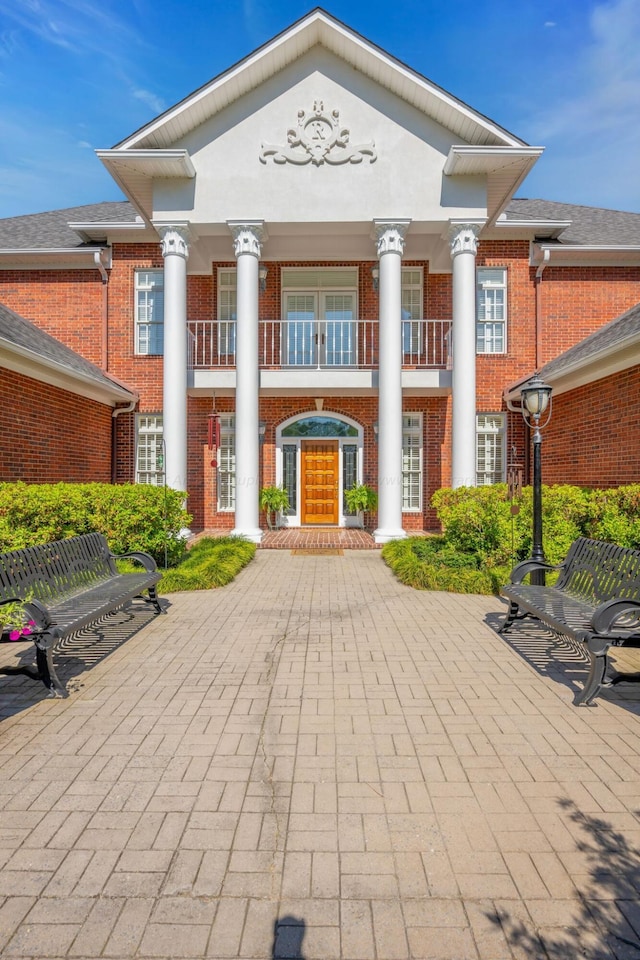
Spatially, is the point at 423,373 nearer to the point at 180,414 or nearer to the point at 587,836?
the point at 180,414

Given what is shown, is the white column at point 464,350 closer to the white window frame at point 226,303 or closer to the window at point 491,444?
the window at point 491,444

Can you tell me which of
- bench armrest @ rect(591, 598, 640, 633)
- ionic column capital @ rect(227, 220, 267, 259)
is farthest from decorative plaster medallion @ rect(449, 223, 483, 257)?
bench armrest @ rect(591, 598, 640, 633)

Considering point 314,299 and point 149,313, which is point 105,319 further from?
point 314,299

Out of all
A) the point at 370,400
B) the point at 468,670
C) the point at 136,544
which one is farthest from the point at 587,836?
the point at 370,400

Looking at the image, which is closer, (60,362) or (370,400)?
(60,362)

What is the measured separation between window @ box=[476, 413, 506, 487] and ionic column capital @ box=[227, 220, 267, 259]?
723cm

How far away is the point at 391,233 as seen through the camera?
12.0 metres

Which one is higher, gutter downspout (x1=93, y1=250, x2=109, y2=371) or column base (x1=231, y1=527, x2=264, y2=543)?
gutter downspout (x1=93, y1=250, x2=109, y2=371)

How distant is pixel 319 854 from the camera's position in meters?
2.44

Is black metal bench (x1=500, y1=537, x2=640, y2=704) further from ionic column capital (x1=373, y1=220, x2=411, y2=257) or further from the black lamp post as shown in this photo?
ionic column capital (x1=373, y1=220, x2=411, y2=257)

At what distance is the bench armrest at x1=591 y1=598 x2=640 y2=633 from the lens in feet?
13.2

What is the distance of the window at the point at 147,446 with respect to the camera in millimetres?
14695

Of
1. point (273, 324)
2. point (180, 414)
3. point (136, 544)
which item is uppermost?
point (273, 324)

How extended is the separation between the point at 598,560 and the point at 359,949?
4.45 metres
